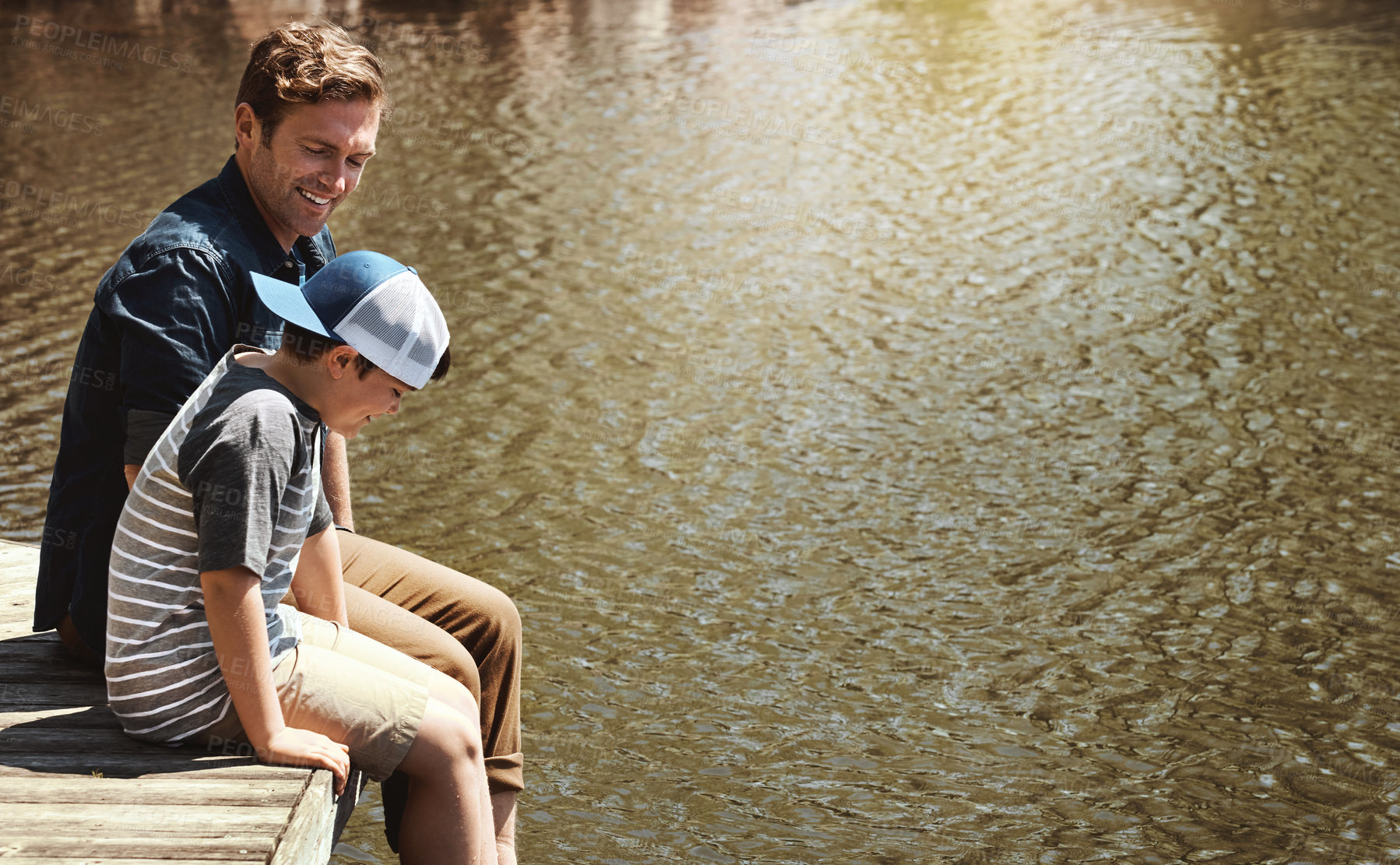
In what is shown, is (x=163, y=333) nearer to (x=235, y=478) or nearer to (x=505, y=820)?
(x=235, y=478)

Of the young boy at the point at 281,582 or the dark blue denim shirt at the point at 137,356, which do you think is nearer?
the young boy at the point at 281,582

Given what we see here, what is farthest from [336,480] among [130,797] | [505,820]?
[130,797]

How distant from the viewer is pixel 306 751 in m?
2.63

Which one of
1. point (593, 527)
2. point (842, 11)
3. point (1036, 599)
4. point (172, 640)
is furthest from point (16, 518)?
point (842, 11)

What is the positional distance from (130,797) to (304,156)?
4.61ft

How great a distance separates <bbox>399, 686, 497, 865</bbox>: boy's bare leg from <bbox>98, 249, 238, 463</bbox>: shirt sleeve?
803 mm

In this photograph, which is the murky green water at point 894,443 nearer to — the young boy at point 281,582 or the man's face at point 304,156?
the young boy at point 281,582

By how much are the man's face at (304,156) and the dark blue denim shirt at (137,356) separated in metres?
0.06

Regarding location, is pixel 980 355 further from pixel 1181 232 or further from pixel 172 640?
pixel 172 640

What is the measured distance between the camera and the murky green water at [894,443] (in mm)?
4121

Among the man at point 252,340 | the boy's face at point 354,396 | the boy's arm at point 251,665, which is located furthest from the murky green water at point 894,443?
the boy's face at point 354,396

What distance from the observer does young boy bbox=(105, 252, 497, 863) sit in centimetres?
245

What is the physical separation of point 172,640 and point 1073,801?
8.59ft

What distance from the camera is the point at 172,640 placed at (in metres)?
2.56
